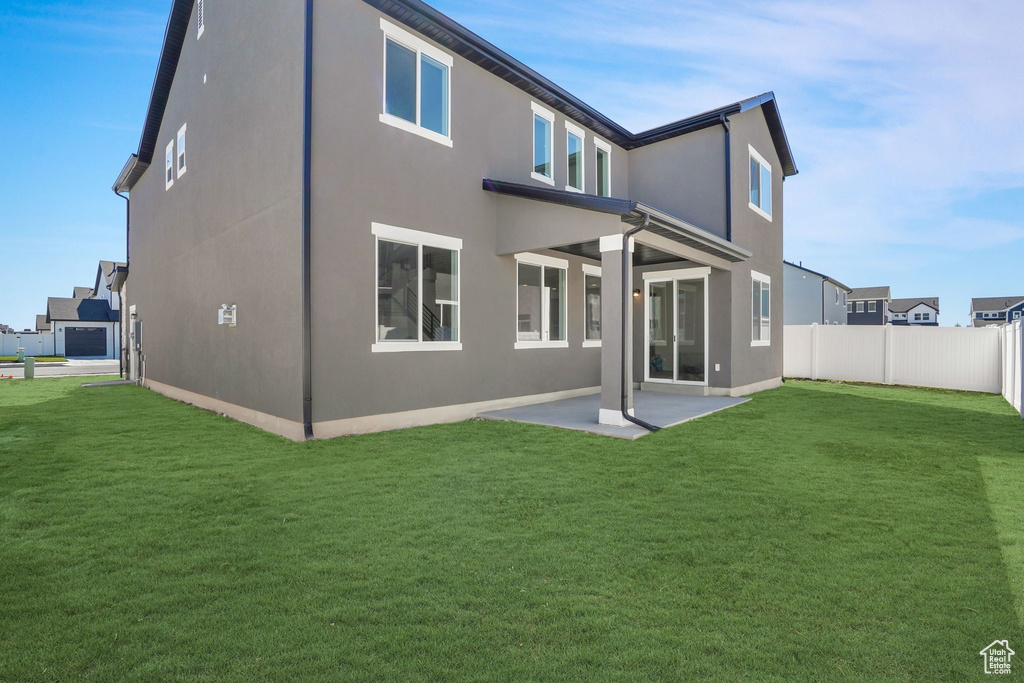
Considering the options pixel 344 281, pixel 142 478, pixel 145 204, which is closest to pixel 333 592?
pixel 142 478

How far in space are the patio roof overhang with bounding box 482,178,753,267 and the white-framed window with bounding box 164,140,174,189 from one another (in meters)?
8.55

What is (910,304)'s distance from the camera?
6284cm

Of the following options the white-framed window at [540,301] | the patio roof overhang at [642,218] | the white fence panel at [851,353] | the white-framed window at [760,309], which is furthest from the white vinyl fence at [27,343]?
the white fence panel at [851,353]

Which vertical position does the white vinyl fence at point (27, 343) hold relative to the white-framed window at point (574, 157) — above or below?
below

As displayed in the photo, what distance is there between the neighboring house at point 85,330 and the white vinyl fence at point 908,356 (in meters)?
39.6

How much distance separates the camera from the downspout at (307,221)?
20.7 ft

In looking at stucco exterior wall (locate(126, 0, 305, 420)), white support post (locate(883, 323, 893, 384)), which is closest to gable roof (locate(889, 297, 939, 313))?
white support post (locate(883, 323, 893, 384))

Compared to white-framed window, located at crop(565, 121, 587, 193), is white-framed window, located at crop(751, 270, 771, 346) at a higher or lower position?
lower

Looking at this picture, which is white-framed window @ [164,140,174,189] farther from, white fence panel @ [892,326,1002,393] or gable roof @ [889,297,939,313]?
gable roof @ [889,297,939,313]

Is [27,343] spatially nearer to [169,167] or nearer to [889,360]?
[169,167]

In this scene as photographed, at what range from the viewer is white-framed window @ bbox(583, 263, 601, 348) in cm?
1083

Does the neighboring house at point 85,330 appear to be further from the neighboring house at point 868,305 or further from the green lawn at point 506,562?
the neighboring house at point 868,305

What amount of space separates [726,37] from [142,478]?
12650 millimetres

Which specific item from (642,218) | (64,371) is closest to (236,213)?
(642,218)
